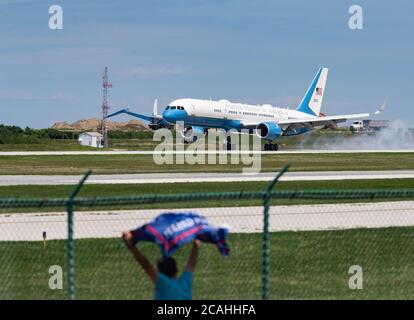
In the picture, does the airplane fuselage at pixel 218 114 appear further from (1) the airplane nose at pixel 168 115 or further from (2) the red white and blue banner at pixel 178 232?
(2) the red white and blue banner at pixel 178 232

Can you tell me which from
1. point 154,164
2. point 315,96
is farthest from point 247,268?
point 315,96

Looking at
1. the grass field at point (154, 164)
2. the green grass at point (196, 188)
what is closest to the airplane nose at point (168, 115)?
the grass field at point (154, 164)

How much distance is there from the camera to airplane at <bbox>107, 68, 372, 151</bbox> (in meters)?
70.8

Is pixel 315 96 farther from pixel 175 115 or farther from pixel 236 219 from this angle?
pixel 236 219

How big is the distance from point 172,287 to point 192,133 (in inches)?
2549

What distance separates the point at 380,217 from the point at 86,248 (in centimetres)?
937

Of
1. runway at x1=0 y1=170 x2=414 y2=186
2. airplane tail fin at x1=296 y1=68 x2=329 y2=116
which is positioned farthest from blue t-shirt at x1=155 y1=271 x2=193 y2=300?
airplane tail fin at x1=296 y1=68 x2=329 y2=116

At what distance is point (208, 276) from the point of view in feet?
48.3

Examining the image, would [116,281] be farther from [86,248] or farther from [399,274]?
[399,274]

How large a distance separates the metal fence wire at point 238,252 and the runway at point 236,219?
3 cm

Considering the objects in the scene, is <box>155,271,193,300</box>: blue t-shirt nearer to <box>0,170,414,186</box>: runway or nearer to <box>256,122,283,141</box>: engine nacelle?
<box>0,170,414,186</box>: runway

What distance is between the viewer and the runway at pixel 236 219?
2033 cm
